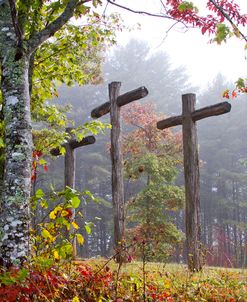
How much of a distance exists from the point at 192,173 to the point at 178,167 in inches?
1075

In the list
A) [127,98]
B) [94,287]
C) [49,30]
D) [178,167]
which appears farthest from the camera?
[178,167]

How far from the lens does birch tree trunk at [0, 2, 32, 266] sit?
3729 millimetres

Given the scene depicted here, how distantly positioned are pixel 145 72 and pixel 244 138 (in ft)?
43.7

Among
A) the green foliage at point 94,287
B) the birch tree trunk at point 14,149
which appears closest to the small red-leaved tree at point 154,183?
the green foliage at point 94,287

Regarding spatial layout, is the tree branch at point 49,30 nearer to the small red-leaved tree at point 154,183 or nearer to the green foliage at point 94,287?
the green foliage at point 94,287

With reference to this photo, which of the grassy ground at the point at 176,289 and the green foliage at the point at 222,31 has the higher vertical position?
the green foliage at the point at 222,31

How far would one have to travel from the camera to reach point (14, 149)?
3.98 meters

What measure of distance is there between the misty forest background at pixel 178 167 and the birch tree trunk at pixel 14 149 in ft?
90.0

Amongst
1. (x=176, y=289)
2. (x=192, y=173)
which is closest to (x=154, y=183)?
(x=192, y=173)

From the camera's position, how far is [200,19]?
5746mm

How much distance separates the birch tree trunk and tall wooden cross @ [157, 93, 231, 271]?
508 cm

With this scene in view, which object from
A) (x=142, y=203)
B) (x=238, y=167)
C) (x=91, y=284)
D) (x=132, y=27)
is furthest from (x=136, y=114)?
(x=238, y=167)

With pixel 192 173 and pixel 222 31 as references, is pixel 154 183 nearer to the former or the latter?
pixel 192 173

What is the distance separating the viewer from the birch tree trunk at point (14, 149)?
12.2ft
